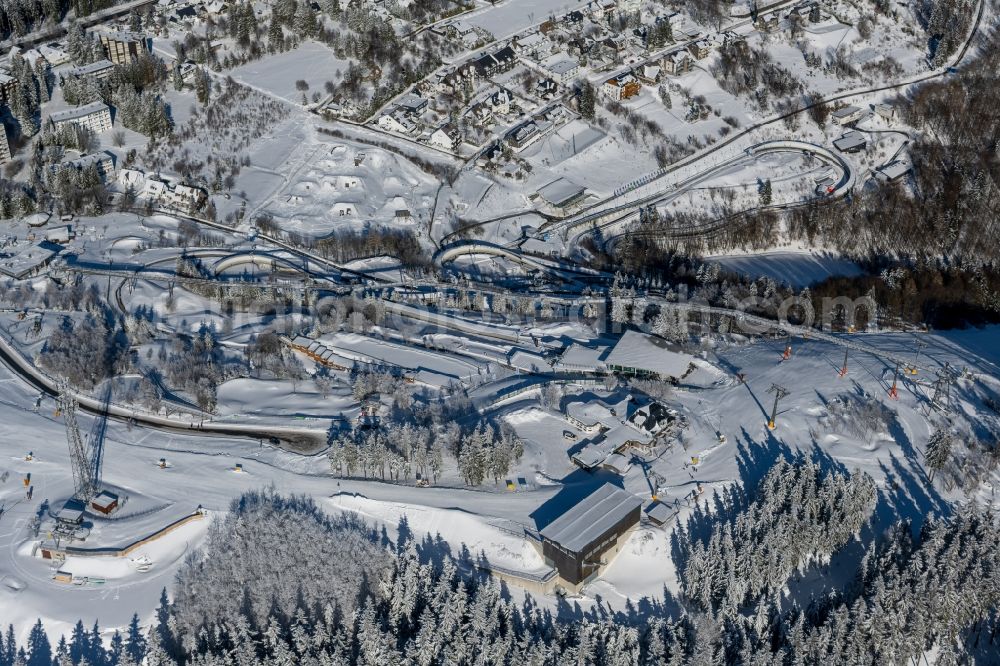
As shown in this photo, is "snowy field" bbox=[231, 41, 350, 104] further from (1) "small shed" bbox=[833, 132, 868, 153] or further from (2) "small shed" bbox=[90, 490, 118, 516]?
(2) "small shed" bbox=[90, 490, 118, 516]

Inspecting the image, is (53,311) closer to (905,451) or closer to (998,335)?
(905,451)

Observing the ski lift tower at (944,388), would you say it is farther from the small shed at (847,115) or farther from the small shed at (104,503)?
the small shed at (104,503)

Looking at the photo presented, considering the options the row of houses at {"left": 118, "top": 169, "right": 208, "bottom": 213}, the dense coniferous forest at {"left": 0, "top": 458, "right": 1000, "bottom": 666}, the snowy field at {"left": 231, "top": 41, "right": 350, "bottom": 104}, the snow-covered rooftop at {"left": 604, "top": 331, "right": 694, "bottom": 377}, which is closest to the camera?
the dense coniferous forest at {"left": 0, "top": 458, "right": 1000, "bottom": 666}

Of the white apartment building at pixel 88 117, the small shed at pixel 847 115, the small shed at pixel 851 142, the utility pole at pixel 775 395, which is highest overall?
the utility pole at pixel 775 395

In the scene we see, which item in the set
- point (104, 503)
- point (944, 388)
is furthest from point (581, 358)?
point (104, 503)

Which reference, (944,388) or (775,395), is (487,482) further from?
(944,388)

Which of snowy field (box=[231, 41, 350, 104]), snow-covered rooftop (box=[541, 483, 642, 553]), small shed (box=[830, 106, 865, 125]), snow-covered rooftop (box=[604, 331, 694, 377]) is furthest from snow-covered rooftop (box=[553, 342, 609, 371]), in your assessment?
small shed (box=[830, 106, 865, 125])

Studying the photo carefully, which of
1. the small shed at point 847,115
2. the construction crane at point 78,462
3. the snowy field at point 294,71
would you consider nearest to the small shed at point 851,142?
the small shed at point 847,115
